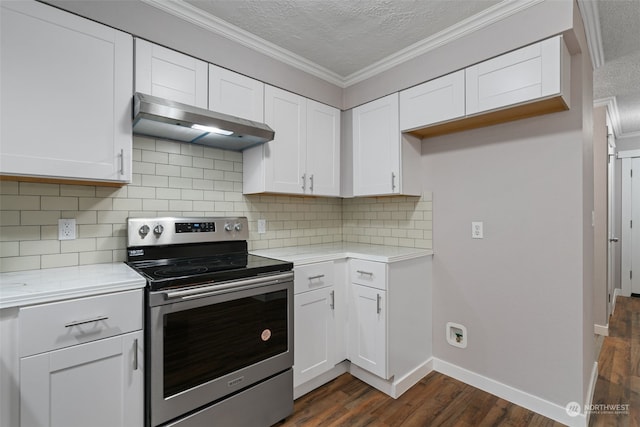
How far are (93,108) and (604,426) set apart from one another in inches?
130

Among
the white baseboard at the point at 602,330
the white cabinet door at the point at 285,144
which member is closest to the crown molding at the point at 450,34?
the white cabinet door at the point at 285,144

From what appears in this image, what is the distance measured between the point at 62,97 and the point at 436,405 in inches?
108

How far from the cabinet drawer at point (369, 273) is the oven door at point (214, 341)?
58 cm

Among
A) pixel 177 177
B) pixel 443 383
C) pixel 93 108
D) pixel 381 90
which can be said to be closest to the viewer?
pixel 93 108

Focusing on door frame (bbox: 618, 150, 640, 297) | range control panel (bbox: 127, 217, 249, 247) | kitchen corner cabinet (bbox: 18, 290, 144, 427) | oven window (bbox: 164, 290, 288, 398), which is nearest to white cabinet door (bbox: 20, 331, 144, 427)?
kitchen corner cabinet (bbox: 18, 290, 144, 427)

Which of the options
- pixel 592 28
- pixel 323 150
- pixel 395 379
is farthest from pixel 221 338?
pixel 592 28

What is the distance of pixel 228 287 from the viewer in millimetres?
1650

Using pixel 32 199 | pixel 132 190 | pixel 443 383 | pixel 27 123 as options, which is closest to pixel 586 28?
pixel 443 383

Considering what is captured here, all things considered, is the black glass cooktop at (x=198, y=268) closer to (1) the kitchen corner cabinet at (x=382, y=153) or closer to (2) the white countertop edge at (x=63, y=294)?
(2) the white countertop edge at (x=63, y=294)

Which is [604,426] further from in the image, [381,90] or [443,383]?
[381,90]

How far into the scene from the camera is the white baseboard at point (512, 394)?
189cm

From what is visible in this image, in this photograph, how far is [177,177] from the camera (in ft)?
7.05

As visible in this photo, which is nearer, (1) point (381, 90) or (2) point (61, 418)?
(2) point (61, 418)

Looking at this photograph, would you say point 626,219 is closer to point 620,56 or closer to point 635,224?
point 635,224
